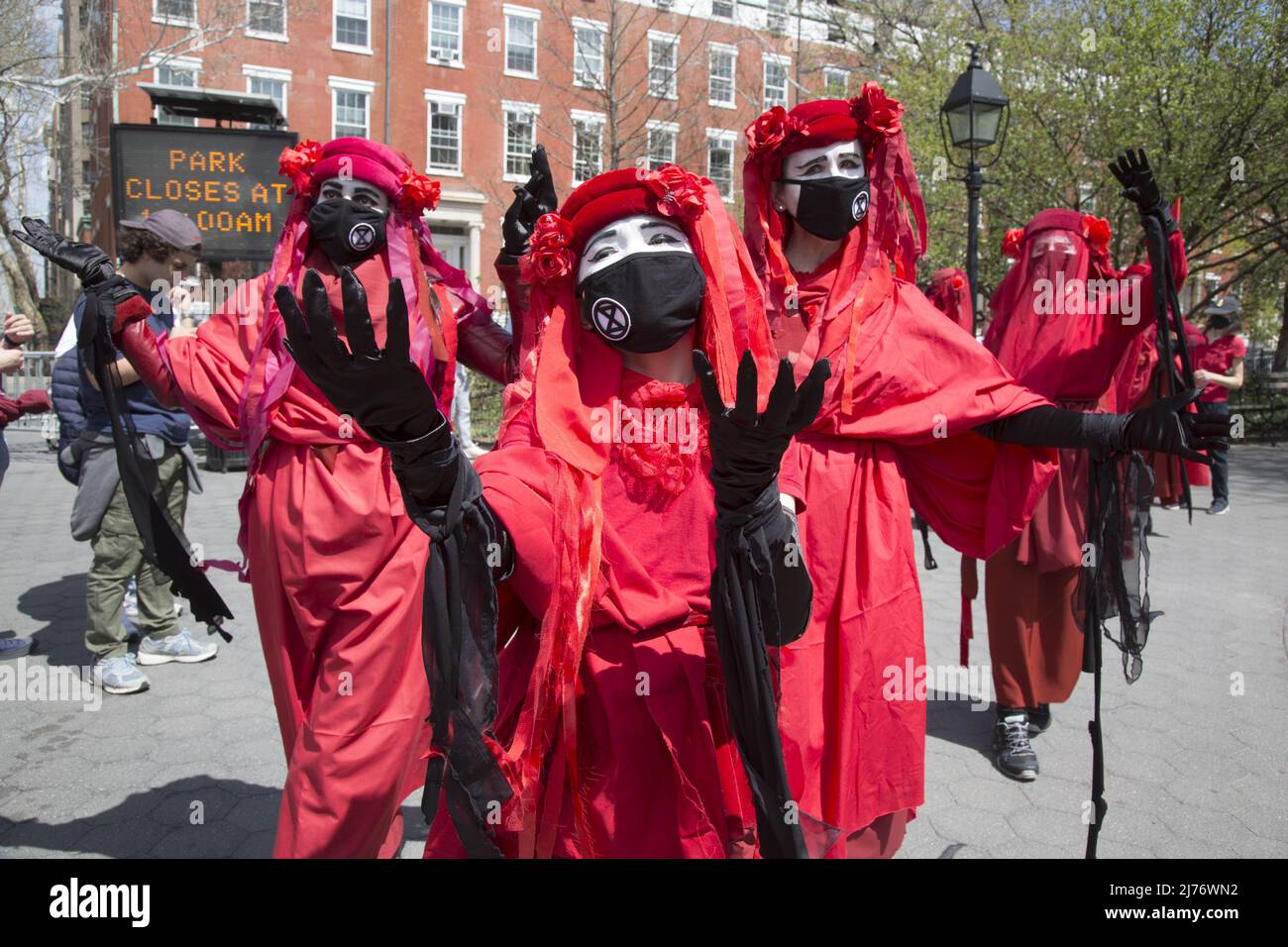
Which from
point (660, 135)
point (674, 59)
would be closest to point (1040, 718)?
point (660, 135)

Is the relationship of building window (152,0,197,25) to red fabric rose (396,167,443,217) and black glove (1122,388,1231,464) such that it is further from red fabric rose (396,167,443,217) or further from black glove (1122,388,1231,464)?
black glove (1122,388,1231,464)

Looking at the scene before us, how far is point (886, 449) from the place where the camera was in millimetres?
2674

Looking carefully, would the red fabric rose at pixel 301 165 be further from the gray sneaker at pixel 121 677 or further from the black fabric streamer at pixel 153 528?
the gray sneaker at pixel 121 677

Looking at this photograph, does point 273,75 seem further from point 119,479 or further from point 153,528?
point 153,528

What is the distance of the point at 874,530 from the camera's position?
2561 millimetres

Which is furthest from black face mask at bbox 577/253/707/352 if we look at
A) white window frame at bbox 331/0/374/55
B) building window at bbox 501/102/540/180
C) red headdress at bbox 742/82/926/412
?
white window frame at bbox 331/0/374/55

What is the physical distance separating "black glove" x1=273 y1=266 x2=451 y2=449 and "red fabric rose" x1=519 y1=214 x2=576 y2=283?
66 centimetres

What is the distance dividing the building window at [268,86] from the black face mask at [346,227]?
2398cm

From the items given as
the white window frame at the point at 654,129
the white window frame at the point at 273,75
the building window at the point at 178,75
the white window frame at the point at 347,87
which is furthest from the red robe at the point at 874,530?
the white window frame at the point at 347,87

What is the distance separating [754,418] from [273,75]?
2643 cm

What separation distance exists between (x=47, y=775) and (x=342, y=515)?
6.65ft

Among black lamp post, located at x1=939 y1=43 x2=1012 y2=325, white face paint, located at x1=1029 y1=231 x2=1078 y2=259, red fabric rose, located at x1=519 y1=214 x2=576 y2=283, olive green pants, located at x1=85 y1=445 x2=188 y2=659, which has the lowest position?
olive green pants, located at x1=85 y1=445 x2=188 y2=659

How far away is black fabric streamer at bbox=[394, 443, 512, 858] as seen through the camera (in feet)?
5.25
